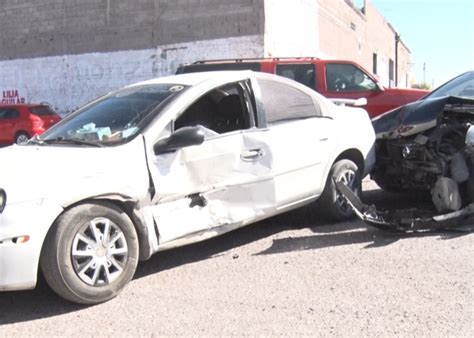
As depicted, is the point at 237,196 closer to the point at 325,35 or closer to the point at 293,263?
the point at 293,263

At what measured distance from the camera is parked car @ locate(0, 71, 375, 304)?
149 inches

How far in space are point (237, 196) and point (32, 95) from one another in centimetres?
2080

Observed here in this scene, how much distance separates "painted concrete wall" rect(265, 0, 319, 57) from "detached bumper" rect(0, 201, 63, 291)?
15.9 m

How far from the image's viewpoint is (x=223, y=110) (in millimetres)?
5219

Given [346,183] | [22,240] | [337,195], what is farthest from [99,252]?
[346,183]

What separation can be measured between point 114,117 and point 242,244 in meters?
1.68

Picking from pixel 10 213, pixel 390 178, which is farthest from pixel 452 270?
pixel 10 213

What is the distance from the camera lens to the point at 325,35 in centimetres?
2453

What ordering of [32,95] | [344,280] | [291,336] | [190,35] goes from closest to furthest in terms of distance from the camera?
[291,336] → [344,280] → [190,35] → [32,95]

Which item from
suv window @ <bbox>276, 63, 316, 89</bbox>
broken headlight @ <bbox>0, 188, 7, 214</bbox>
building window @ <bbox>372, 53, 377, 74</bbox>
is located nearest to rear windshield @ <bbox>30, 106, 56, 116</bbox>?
suv window @ <bbox>276, 63, 316, 89</bbox>

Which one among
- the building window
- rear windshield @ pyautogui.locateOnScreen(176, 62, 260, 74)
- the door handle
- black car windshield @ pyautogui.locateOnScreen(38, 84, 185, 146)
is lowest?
the door handle

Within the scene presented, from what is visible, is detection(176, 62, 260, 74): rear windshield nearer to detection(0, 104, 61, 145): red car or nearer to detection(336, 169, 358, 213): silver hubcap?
detection(336, 169, 358, 213): silver hubcap

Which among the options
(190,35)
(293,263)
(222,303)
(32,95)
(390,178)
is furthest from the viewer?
(32,95)

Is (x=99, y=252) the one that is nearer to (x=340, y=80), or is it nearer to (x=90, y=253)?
(x=90, y=253)
